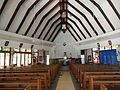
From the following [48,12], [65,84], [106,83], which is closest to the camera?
[106,83]

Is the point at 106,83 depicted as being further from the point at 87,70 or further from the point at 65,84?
the point at 65,84

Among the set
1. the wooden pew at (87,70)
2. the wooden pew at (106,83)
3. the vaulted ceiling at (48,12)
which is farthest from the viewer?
the vaulted ceiling at (48,12)

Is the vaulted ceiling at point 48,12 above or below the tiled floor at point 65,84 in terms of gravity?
above

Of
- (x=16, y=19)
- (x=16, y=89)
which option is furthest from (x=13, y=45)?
(x=16, y=89)

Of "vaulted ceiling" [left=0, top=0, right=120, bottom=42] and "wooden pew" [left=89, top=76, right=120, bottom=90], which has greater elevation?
"vaulted ceiling" [left=0, top=0, right=120, bottom=42]

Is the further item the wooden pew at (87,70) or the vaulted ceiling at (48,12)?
the vaulted ceiling at (48,12)

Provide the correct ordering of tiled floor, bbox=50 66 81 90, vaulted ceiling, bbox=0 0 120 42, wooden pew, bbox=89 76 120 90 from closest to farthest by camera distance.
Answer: wooden pew, bbox=89 76 120 90 → tiled floor, bbox=50 66 81 90 → vaulted ceiling, bbox=0 0 120 42

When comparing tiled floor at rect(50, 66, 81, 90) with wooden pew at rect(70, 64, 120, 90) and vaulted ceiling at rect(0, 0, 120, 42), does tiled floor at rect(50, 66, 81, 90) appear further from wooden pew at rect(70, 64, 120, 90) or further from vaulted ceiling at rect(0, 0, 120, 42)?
vaulted ceiling at rect(0, 0, 120, 42)

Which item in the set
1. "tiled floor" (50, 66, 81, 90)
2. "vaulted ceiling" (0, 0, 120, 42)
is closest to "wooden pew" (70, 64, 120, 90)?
"tiled floor" (50, 66, 81, 90)

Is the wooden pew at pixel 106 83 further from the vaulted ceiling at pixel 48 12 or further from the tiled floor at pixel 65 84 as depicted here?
the vaulted ceiling at pixel 48 12

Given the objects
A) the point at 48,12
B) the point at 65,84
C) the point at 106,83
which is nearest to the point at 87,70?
the point at 65,84

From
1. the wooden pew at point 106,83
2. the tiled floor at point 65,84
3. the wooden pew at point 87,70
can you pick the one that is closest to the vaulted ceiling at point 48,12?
the wooden pew at point 87,70

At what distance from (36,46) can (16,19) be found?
667 cm

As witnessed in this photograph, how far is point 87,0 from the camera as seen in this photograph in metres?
13.9
